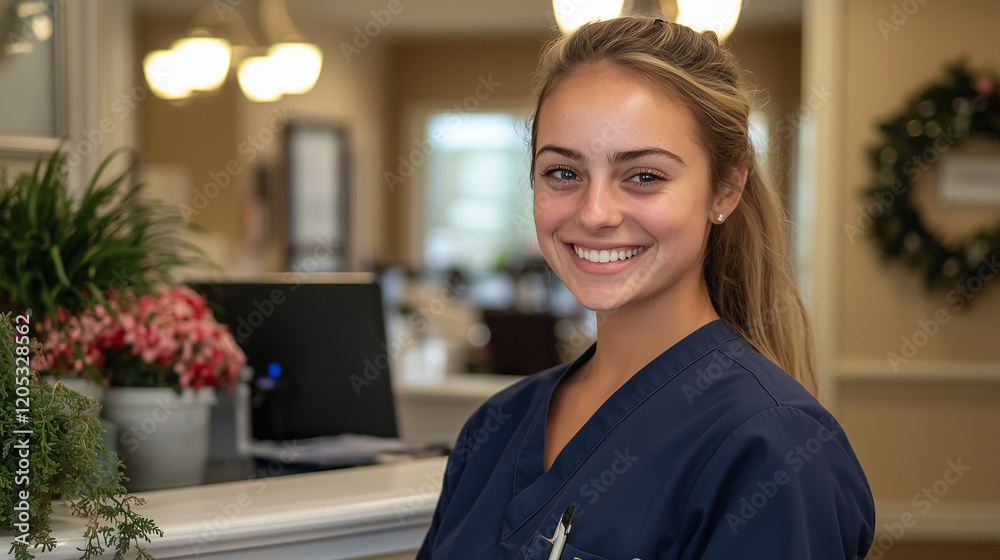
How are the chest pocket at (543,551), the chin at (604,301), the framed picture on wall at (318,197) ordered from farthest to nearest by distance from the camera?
the framed picture on wall at (318,197), the chin at (604,301), the chest pocket at (543,551)

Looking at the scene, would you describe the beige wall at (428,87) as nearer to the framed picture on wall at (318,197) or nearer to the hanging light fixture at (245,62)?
the framed picture on wall at (318,197)

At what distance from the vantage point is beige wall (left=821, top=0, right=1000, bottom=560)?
357cm

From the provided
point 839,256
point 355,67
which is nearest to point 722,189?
point 839,256

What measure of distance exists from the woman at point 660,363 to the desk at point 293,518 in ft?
0.30

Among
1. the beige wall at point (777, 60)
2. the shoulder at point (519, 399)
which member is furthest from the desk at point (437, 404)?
the beige wall at point (777, 60)

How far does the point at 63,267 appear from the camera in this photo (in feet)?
4.33

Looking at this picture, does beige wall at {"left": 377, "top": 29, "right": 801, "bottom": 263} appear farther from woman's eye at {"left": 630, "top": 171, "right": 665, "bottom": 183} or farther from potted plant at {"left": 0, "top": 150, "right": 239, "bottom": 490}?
woman's eye at {"left": 630, "top": 171, "right": 665, "bottom": 183}

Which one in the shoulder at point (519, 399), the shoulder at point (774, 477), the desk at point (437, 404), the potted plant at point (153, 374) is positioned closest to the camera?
the shoulder at point (774, 477)

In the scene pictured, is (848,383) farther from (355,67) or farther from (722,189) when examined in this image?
(355,67)

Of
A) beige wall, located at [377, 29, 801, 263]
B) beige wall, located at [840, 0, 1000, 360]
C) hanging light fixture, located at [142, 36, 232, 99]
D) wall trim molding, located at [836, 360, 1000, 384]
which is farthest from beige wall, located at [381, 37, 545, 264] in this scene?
wall trim molding, located at [836, 360, 1000, 384]

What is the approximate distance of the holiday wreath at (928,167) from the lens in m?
3.53

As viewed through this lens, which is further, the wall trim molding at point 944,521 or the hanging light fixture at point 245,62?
the hanging light fixture at point 245,62

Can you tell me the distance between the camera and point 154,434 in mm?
1382

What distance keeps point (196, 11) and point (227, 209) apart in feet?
4.29
